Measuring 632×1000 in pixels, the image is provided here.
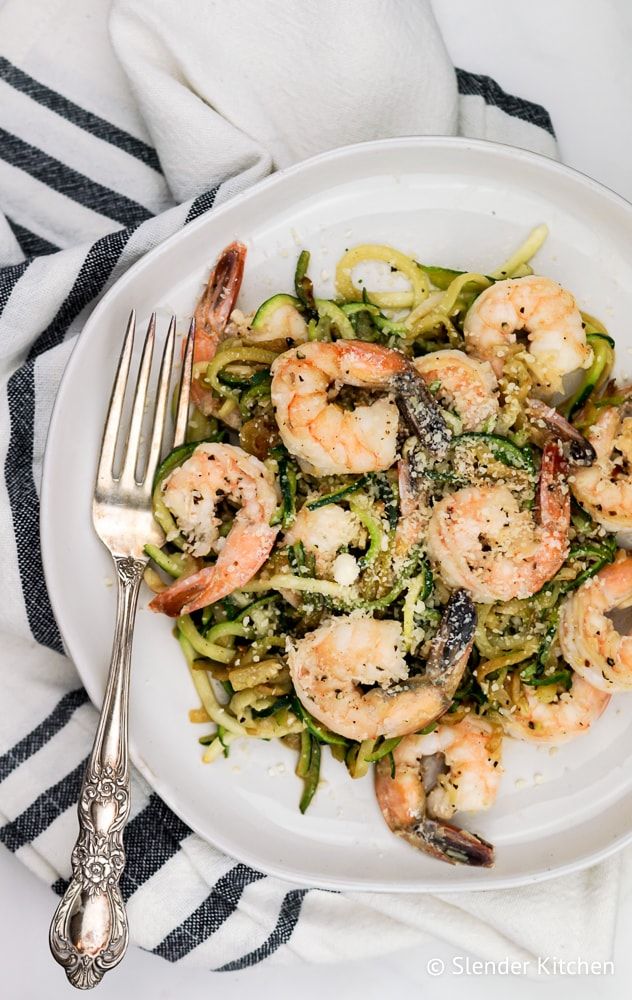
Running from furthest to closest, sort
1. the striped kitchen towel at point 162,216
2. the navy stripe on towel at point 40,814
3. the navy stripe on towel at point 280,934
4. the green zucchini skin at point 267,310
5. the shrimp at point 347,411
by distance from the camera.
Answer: the navy stripe on towel at point 280,934 < the navy stripe on towel at point 40,814 < the striped kitchen towel at point 162,216 < the green zucchini skin at point 267,310 < the shrimp at point 347,411

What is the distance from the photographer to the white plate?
3.24 metres

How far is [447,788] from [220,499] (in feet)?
4.55

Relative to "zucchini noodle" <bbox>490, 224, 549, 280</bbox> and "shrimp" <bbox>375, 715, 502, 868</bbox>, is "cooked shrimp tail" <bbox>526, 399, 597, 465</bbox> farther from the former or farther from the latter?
"shrimp" <bbox>375, 715, 502, 868</bbox>

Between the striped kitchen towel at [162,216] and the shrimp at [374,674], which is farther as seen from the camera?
the striped kitchen towel at [162,216]

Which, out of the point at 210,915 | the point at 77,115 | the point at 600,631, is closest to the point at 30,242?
the point at 77,115

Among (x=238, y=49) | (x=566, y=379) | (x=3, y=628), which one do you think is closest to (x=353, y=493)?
(x=566, y=379)

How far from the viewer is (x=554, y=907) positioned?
371 cm

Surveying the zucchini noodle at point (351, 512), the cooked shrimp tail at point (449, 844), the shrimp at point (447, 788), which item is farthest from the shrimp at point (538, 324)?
the cooked shrimp tail at point (449, 844)

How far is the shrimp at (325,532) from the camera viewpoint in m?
3.10

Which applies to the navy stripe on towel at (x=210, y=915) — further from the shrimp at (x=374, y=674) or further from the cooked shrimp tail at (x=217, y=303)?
the cooked shrimp tail at (x=217, y=303)

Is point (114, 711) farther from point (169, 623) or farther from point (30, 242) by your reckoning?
point (30, 242)

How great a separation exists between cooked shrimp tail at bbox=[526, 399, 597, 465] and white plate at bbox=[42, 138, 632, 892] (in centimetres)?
46

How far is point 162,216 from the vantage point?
11.2ft

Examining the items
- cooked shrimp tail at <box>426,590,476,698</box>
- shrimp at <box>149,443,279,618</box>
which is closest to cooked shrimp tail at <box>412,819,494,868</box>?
cooked shrimp tail at <box>426,590,476,698</box>
